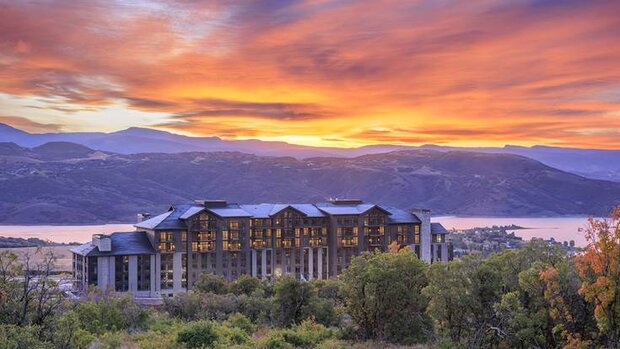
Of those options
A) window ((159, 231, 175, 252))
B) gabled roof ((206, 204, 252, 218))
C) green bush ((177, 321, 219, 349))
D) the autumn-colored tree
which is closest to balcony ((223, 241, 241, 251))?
gabled roof ((206, 204, 252, 218))

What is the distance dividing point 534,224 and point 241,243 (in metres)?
117

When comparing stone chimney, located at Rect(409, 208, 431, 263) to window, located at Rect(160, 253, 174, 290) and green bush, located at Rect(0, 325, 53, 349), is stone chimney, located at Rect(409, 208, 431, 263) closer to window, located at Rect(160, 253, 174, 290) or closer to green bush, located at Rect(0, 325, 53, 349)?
window, located at Rect(160, 253, 174, 290)

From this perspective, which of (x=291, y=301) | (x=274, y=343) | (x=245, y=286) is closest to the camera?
(x=274, y=343)

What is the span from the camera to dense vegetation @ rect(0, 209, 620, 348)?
13031mm

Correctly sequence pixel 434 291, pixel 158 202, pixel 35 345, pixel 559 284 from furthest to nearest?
pixel 158 202
pixel 434 291
pixel 559 284
pixel 35 345

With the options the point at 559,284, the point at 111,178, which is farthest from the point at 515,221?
the point at 559,284

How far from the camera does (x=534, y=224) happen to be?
16125 centimetres

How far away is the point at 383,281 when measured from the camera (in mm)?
21875

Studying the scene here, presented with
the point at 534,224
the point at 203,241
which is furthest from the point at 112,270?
the point at 534,224

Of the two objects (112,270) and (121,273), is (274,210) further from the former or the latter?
(112,270)

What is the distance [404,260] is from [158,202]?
158384 millimetres

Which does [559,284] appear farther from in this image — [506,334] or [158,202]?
[158,202]

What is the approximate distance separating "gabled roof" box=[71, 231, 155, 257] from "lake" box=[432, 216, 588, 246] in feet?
252

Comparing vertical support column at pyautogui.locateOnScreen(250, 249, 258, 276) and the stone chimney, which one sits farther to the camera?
the stone chimney
